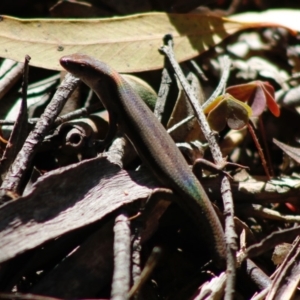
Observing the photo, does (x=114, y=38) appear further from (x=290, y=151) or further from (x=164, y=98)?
(x=290, y=151)

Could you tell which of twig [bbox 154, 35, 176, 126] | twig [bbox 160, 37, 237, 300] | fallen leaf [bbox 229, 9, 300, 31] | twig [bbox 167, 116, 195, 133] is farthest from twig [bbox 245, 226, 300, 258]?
fallen leaf [bbox 229, 9, 300, 31]

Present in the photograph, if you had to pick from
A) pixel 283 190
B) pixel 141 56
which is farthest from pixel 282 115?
pixel 141 56

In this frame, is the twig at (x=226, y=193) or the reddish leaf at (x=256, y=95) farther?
the reddish leaf at (x=256, y=95)

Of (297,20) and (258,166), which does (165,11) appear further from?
(258,166)

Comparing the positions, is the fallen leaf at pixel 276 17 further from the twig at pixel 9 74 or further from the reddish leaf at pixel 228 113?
the twig at pixel 9 74

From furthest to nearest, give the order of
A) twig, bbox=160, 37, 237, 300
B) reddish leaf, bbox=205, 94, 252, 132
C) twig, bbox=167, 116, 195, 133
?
twig, bbox=167, 116, 195, 133 < reddish leaf, bbox=205, 94, 252, 132 < twig, bbox=160, 37, 237, 300

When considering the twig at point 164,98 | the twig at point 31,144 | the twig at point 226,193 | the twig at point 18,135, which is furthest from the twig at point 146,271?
the twig at point 164,98

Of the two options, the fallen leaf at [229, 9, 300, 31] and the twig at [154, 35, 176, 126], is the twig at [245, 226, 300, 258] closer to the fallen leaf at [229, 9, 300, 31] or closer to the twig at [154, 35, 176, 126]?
the twig at [154, 35, 176, 126]
